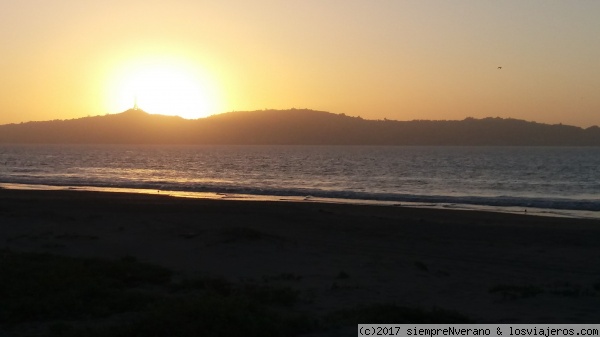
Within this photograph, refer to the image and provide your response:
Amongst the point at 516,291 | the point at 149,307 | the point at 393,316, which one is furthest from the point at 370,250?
the point at 149,307

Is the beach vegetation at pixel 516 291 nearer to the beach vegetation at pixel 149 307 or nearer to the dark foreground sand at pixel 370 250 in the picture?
the dark foreground sand at pixel 370 250

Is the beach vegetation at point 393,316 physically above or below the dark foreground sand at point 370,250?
above

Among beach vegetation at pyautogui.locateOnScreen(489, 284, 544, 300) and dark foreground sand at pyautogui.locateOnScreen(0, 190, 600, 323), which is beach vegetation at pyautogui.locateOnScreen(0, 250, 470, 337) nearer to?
dark foreground sand at pyautogui.locateOnScreen(0, 190, 600, 323)

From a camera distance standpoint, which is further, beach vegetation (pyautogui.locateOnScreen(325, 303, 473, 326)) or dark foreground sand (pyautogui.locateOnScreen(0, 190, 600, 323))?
dark foreground sand (pyautogui.locateOnScreen(0, 190, 600, 323))

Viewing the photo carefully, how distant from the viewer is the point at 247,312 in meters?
8.38

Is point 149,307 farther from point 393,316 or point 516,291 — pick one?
point 516,291

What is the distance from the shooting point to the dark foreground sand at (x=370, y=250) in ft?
35.7

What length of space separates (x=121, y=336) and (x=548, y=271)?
9.93m

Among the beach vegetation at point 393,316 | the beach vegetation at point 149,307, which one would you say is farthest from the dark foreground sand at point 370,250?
the beach vegetation at point 149,307

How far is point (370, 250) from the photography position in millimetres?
16734

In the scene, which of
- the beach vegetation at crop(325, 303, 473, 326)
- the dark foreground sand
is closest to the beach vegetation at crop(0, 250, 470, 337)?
the beach vegetation at crop(325, 303, 473, 326)

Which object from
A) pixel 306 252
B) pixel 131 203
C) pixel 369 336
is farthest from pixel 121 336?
pixel 131 203

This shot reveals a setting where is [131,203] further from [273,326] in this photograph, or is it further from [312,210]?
[273,326]

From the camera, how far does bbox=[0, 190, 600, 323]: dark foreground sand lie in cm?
1089
